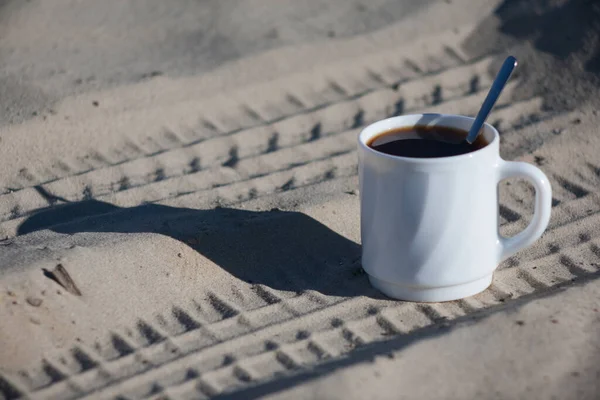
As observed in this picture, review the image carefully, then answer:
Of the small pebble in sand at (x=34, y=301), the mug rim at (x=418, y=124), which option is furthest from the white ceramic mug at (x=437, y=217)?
the small pebble in sand at (x=34, y=301)

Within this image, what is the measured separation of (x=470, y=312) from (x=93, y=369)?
31.5 inches

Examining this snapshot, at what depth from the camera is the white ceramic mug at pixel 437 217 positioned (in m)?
1.85

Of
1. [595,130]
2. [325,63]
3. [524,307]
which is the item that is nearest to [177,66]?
[325,63]

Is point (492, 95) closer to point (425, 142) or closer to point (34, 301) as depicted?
point (425, 142)

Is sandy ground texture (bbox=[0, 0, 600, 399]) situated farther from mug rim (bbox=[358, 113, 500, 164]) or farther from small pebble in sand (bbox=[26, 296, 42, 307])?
mug rim (bbox=[358, 113, 500, 164])

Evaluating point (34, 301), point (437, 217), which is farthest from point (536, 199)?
point (34, 301)

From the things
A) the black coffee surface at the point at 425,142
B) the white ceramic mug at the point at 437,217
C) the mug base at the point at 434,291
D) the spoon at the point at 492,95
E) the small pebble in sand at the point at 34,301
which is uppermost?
the spoon at the point at 492,95

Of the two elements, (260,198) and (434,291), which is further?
(260,198)

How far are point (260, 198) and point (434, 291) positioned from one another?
2.12 feet

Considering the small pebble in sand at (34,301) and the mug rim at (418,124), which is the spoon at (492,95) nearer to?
the mug rim at (418,124)

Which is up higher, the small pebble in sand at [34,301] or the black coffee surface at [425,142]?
the black coffee surface at [425,142]

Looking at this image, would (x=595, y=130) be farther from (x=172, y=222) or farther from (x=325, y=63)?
(x=172, y=222)

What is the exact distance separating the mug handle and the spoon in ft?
0.28

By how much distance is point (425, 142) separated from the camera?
1.96m
